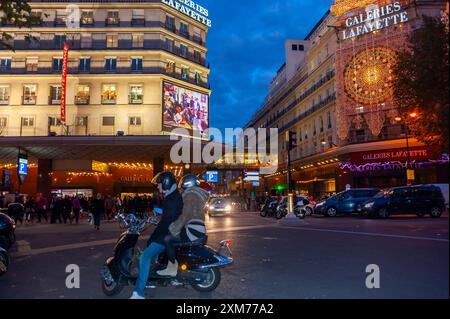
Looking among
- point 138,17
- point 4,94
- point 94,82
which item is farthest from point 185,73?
point 4,94

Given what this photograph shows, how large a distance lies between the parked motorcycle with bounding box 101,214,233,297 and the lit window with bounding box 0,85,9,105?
39.2 meters

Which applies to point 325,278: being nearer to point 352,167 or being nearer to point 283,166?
point 352,167

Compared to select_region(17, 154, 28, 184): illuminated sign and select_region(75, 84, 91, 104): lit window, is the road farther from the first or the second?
select_region(75, 84, 91, 104): lit window

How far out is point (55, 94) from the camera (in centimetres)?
3825

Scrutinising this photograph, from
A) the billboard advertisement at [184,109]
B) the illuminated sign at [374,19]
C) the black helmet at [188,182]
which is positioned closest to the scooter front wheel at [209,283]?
the black helmet at [188,182]

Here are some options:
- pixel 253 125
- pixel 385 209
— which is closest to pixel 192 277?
pixel 385 209

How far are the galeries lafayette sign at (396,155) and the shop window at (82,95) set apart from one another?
27.4 m

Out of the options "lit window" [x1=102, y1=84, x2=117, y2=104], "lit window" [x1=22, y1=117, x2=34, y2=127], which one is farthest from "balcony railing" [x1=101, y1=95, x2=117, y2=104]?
"lit window" [x1=22, y1=117, x2=34, y2=127]

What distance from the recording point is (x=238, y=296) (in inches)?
204

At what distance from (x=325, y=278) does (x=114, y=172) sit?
119 feet

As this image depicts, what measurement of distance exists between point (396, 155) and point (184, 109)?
70.9ft

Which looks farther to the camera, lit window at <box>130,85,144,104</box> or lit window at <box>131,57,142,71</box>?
lit window at <box>131,57,142,71</box>

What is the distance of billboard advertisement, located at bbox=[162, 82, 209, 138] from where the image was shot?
3856cm
